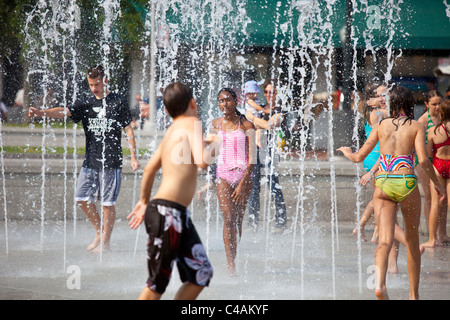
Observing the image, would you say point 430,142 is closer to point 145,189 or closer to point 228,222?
point 228,222

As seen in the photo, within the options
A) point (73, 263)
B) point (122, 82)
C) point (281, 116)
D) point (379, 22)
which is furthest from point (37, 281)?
point (122, 82)

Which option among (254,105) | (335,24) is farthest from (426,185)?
(335,24)

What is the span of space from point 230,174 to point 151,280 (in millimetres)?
2577

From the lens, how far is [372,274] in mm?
6055

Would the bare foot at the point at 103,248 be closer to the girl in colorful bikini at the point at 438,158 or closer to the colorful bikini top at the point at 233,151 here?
the colorful bikini top at the point at 233,151

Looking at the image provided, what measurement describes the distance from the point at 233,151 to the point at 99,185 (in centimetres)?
164

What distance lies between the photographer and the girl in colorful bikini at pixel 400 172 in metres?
4.79

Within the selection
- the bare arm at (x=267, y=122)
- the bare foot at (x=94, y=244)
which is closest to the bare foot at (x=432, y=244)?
the bare arm at (x=267, y=122)

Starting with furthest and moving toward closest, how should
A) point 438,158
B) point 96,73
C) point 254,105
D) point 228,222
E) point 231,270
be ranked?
1. point 254,105
2. point 438,158
3. point 96,73
4. point 228,222
5. point 231,270

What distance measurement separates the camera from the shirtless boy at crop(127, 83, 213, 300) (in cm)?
371

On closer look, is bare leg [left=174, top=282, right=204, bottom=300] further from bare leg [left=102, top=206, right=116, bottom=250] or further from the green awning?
the green awning

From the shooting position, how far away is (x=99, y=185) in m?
6.95

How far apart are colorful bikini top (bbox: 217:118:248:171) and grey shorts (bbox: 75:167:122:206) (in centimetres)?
132

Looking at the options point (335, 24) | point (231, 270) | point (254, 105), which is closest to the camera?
point (231, 270)
